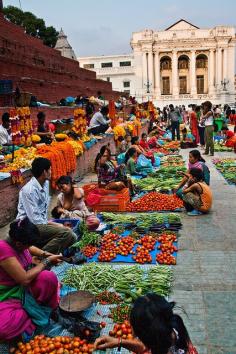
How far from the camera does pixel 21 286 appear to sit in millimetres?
3754

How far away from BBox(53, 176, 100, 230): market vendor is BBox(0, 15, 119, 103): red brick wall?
9.08 meters

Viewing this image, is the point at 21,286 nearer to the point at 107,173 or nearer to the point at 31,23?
the point at 107,173

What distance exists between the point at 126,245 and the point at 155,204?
2373mm

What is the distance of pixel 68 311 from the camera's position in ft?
13.7

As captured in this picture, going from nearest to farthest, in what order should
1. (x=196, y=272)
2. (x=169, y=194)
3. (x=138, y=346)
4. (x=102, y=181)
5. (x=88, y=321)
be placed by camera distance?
(x=138, y=346), (x=88, y=321), (x=196, y=272), (x=102, y=181), (x=169, y=194)

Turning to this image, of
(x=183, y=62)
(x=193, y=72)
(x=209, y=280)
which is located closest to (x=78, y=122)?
(x=209, y=280)

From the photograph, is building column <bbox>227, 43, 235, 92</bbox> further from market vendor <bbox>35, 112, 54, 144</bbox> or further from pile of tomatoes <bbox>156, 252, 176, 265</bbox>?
pile of tomatoes <bbox>156, 252, 176, 265</bbox>

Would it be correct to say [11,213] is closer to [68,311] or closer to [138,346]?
[68,311]

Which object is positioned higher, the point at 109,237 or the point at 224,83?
the point at 224,83

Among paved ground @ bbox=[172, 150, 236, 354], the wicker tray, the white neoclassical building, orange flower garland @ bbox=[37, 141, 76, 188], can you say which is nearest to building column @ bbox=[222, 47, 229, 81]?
the white neoclassical building

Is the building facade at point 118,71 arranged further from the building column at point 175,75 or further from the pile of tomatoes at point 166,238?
the pile of tomatoes at point 166,238

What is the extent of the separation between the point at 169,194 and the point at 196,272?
438 centimetres

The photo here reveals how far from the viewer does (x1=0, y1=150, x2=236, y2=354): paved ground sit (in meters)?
3.90

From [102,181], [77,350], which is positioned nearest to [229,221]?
[102,181]
